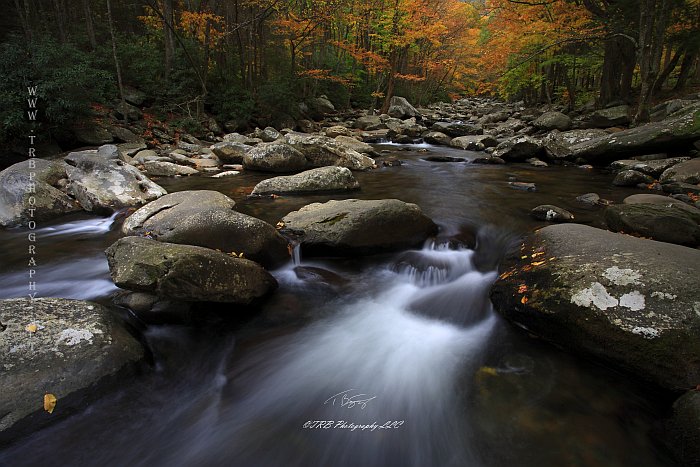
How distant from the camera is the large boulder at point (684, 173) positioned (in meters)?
7.43

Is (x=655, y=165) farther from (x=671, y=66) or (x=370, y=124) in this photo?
(x=370, y=124)

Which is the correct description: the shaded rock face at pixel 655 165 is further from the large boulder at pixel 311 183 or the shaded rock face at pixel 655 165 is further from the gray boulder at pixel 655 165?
the large boulder at pixel 311 183

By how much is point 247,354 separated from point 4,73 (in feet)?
35.7

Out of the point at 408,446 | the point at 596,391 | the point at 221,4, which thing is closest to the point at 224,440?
the point at 408,446

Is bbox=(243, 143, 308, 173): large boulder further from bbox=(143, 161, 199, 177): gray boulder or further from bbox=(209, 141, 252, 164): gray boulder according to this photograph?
bbox=(143, 161, 199, 177): gray boulder

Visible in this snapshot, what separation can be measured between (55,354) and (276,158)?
7.31 metres

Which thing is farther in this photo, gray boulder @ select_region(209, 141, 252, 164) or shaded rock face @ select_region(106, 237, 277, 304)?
gray boulder @ select_region(209, 141, 252, 164)

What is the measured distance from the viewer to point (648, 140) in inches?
360

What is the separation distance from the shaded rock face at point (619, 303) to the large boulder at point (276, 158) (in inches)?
269

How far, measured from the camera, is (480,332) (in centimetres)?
366

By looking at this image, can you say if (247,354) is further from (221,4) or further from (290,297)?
(221,4)

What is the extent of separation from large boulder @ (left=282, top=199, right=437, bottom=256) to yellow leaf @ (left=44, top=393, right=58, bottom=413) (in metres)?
2.97

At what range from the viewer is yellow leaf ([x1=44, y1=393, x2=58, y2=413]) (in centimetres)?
239

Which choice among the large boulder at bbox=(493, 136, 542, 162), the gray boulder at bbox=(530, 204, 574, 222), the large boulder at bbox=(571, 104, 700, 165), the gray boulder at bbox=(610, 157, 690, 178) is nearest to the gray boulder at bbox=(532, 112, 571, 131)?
the large boulder at bbox=(493, 136, 542, 162)
